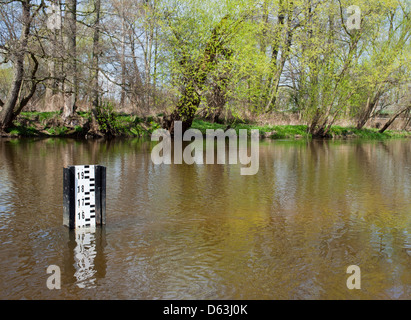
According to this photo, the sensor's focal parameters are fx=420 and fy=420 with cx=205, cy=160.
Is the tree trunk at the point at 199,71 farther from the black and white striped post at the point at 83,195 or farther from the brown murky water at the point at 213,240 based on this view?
the black and white striped post at the point at 83,195

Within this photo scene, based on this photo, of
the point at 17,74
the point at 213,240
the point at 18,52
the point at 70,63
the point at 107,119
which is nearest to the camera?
the point at 213,240

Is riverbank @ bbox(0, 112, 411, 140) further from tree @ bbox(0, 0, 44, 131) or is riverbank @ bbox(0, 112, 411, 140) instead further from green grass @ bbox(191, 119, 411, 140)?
tree @ bbox(0, 0, 44, 131)

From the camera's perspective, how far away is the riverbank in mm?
26812

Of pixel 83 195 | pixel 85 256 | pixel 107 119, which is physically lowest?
pixel 85 256

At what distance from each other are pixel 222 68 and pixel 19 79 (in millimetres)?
11871

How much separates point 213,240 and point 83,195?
6.61 ft

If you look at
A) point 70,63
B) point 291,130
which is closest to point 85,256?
point 70,63

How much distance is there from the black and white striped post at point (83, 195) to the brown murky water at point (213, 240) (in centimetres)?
26

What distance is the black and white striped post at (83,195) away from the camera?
6.03 m

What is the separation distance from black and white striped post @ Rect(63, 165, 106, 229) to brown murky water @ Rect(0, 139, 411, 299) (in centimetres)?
26

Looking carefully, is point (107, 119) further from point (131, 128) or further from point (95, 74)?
point (95, 74)

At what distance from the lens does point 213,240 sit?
5.78 metres

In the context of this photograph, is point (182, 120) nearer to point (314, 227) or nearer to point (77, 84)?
point (77, 84)
